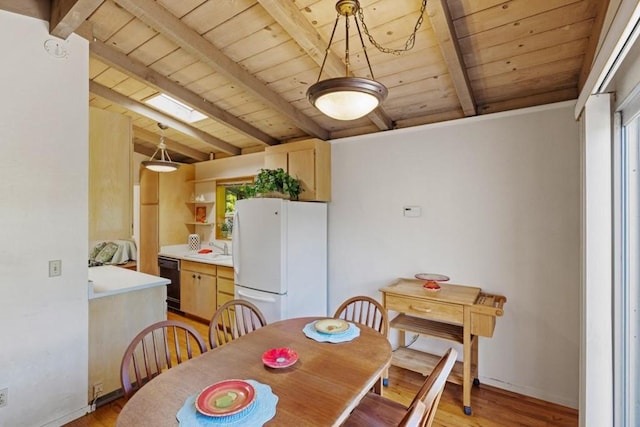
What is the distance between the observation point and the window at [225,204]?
4512 mm

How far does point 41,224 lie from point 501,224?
3.31 meters

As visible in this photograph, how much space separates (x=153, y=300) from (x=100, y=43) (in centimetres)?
204

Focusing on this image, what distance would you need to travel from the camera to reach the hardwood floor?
6.91ft

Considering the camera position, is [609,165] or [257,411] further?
[609,165]

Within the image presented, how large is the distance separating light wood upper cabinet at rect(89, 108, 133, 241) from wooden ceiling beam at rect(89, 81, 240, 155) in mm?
762

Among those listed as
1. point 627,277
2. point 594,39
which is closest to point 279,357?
point 627,277

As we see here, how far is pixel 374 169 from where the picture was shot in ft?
10.5

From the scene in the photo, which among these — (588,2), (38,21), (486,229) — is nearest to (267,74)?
(38,21)

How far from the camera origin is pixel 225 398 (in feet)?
3.73

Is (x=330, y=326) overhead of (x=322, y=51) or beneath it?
beneath

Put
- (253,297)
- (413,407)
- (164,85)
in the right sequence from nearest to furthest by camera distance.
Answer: (413,407) → (164,85) → (253,297)

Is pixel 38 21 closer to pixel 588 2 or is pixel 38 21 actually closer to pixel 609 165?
pixel 588 2

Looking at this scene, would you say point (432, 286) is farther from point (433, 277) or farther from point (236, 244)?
point (236, 244)

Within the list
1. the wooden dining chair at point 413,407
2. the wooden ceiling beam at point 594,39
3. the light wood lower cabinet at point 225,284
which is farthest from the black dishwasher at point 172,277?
the wooden ceiling beam at point 594,39
